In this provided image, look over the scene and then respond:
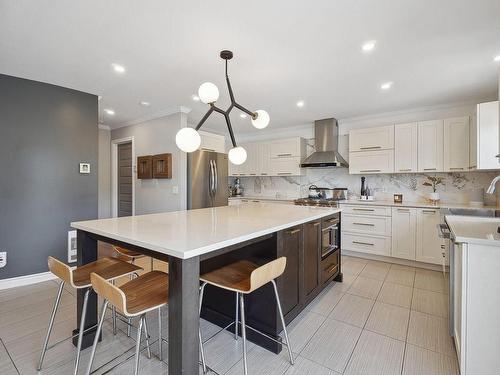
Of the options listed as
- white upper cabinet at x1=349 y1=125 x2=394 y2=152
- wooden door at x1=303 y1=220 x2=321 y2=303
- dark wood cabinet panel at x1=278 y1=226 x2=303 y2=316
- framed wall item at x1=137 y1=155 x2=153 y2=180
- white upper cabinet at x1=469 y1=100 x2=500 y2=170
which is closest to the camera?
dark wood cabinet panel at x1=278 y1=226 x2=303 y2=316

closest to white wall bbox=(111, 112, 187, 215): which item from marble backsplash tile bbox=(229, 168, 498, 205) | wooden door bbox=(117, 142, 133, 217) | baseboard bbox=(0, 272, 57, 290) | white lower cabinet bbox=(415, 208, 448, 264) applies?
wooden door bbox=(117, 142, 133, 217)

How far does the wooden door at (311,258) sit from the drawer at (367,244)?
5.78ft

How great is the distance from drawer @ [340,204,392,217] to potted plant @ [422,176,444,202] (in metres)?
0.72

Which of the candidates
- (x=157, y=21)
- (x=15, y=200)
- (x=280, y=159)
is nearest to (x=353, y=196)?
(x=280, y=159)

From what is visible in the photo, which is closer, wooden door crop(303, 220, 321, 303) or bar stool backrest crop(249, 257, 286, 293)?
bar stool backrest crop(249, 257, 286, 293)

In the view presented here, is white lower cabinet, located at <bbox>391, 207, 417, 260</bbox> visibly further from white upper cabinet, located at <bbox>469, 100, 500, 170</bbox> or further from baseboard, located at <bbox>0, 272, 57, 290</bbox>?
baseboard, located at <bbox>0, 272, 57, 290</bbox>

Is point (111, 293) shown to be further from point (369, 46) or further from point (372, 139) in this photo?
point (372, 139)

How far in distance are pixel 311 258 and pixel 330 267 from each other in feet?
2.00

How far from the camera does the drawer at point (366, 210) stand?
3.62 m

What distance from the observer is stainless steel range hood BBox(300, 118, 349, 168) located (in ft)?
14.3

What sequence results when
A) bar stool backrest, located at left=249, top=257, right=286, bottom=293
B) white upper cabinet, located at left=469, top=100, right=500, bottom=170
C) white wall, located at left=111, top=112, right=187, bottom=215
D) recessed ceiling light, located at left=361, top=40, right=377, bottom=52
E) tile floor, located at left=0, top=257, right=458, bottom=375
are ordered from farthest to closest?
white wall, located at left=111, top=112, right=187, bottom=215 < white upper cabinet, located at left=469, top=100, right=500, bottom=170 < recessed ceiling light, located at left=361, top=40, right=377, bottom=52 < tile floor, located at left=0, top=257, right=458, bottom=375 < bar stool backrest, located at left=249, top=257, right=286, bottom=293

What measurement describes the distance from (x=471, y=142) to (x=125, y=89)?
4.53m

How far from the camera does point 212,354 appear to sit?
1.70 m

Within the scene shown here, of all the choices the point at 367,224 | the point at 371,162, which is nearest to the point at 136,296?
the point at 367,224
